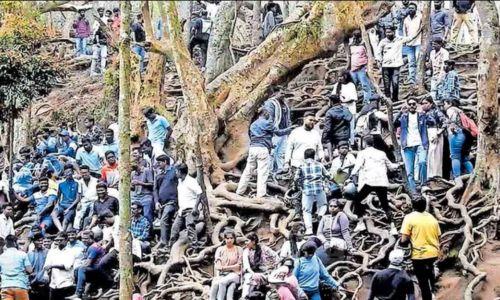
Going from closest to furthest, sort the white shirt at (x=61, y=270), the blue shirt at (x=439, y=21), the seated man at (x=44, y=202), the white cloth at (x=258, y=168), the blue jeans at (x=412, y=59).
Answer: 1. the white shirt at (x=61, y=270)
2. the white cloth at (x=258, y=168)
3. the seated man at (x=44, y=202)
4. the blue jeans at (x=412, y=59)
5. the blue shirt at (x=439, y=21)

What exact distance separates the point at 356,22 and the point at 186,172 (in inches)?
184

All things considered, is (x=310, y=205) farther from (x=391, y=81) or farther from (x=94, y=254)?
(x=391, y=81)

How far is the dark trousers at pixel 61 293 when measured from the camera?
1402cm

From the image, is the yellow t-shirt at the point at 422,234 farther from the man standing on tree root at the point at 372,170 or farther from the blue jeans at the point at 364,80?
the blue jeans at the point at 364,80

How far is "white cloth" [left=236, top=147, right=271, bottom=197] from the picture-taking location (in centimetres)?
1468

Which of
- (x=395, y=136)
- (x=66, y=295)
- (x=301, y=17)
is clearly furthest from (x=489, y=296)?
(x=301, y=17)

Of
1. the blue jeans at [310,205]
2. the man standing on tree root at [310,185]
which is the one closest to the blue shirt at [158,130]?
the man standing on tree root at [310,185]

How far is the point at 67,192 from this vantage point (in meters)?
16.2

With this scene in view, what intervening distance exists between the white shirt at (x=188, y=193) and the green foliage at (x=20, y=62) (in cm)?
567

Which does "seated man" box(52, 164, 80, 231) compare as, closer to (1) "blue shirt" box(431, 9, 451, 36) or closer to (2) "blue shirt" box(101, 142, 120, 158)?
(2) "blue shirt" box(101, 142, 120, 158)

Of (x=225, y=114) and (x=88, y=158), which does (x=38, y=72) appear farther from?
(x=225, y=114)

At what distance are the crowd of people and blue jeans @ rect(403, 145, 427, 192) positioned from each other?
0.02m

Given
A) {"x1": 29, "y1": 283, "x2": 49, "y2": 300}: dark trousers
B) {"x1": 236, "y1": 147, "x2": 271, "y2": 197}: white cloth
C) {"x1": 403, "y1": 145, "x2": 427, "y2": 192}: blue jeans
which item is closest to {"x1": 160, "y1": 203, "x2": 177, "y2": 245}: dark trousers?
{"x1": 236, "y1": 147, "x2": 271, "y2": 197}: white cloth

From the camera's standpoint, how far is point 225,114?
17.1 m
